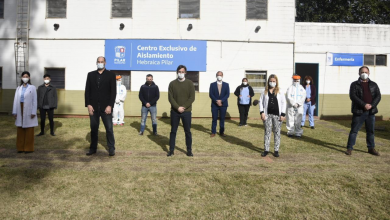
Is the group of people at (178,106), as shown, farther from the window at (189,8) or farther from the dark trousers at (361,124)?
the window at (189,8)

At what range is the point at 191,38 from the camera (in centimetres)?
1391

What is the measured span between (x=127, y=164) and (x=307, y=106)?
768 cm

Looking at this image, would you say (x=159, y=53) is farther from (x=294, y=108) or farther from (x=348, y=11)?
(x=348, y=11)

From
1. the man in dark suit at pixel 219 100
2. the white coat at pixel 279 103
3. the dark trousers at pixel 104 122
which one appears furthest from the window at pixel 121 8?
the white coat at pixel 279 103

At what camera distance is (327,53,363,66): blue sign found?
1418 cm

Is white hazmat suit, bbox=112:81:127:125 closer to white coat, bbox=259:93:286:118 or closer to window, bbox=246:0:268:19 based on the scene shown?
white coat, bbox=259:93:286:118

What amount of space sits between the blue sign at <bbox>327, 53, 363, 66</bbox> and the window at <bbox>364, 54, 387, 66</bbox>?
0.35m

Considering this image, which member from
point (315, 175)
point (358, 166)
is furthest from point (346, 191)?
point (358, 166)

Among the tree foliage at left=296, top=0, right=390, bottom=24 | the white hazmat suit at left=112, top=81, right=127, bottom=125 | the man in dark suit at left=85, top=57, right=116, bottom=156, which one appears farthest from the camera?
the tree foliage at left=296, top=0, right=390, bottom=24

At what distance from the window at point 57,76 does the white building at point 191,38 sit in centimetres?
Result: 5

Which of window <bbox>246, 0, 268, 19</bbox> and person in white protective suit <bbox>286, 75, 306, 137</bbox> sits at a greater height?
window <bbox>246, 0, 268, 19</bbox>

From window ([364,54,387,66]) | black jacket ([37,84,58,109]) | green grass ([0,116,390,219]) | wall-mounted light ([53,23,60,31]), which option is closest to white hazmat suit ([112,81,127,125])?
black jacket ([37,84,58,109])

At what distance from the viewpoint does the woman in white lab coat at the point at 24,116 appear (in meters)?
6.74

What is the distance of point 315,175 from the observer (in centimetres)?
514
